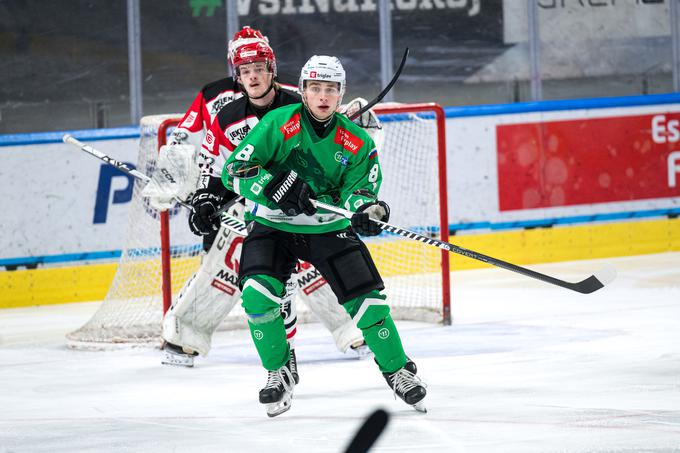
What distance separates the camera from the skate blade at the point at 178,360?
5.16 m

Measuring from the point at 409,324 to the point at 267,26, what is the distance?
2396 millimetres

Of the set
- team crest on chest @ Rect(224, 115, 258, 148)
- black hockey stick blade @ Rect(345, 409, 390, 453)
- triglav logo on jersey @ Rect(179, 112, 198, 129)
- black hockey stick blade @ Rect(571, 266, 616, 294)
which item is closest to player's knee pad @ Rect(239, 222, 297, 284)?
team crest on chest @ Rect(224, 115, 258, 148)

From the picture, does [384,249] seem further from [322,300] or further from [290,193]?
[290,193]

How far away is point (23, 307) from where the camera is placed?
6.95 metres

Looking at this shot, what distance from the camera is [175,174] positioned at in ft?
16.9

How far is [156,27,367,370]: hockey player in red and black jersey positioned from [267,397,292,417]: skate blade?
2.25 feet

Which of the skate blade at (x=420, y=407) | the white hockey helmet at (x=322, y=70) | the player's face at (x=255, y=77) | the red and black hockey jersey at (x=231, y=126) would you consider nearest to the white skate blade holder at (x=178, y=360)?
the red and black hockey jersey at (x=231, y=126)

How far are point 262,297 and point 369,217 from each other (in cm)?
40

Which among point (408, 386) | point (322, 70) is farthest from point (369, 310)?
point (322, 70)

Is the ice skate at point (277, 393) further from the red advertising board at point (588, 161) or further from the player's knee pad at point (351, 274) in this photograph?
the red advertising board at point (588, 161)

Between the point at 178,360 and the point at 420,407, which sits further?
the point at 178,360

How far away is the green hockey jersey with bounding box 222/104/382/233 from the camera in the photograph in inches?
159

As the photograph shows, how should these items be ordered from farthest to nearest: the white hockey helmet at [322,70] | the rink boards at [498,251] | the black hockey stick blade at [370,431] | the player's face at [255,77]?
the rink boards at [498,251] < the player's face at [255,77] < the white hockey helmet at [322,70] < the black hockey stick blade at [370,431]

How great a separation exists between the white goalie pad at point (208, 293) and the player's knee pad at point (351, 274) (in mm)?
1204
